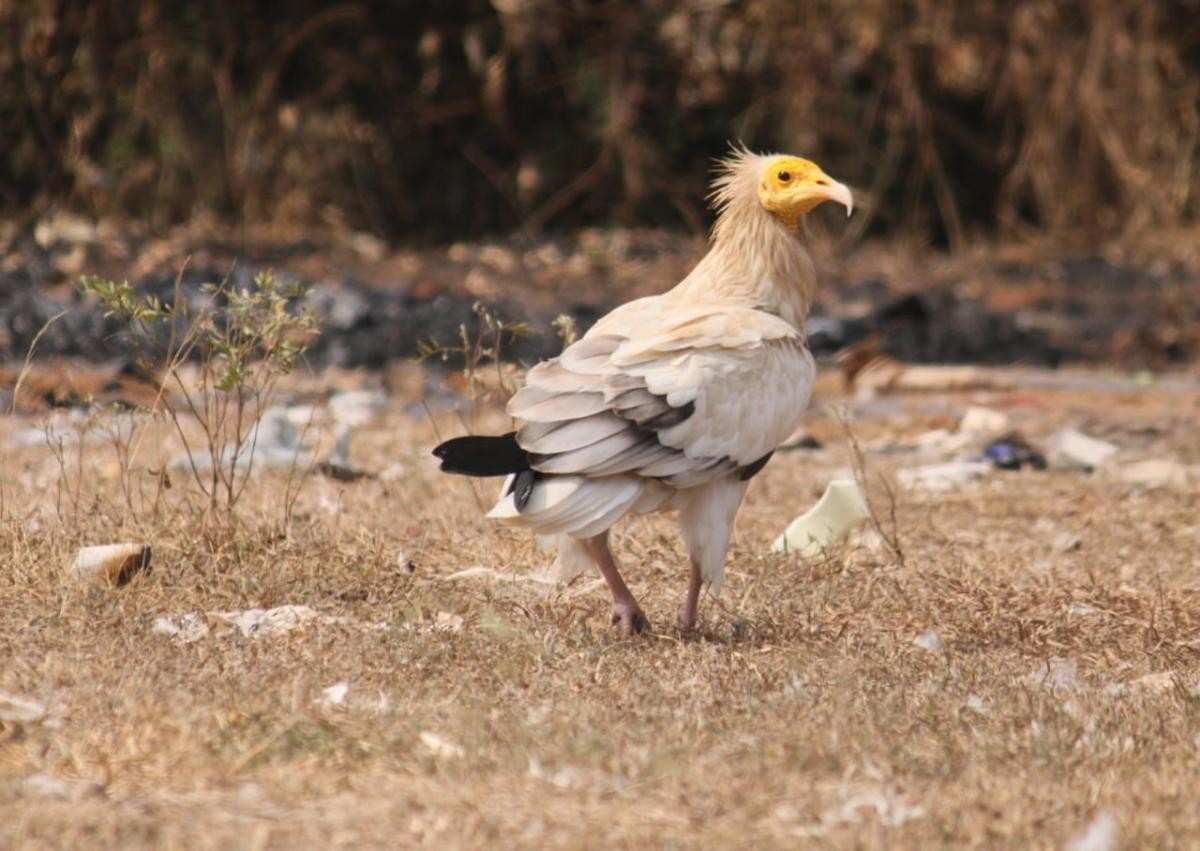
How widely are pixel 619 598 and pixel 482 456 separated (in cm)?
53

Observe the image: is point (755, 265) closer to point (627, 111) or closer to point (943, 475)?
point (943, 475)

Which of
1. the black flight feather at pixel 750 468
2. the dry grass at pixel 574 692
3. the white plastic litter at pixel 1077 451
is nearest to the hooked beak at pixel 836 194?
the black flight feather at pixel 750 468

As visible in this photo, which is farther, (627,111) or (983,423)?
(627,111)

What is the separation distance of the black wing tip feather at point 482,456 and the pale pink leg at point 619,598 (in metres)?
0.34

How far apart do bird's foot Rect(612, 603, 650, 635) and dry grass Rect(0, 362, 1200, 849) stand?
0.23 ft

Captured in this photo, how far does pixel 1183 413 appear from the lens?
9.37 m

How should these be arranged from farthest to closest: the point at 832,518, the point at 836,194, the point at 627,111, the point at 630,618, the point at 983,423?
the point at 627,111, the point at 983,423, the point at 832,518, the point at 836,194, the point at 630,618

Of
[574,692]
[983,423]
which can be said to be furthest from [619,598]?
[983,423]

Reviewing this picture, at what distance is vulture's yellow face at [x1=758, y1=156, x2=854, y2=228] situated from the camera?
5297 mm

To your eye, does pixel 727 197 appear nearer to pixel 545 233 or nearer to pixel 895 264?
pixel 895 264

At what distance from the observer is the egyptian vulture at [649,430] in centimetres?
462

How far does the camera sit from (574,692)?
422cm

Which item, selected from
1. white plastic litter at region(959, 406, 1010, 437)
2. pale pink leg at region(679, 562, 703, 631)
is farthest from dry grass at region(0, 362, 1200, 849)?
white plastic litter at region(959, 406, 1010, 437)

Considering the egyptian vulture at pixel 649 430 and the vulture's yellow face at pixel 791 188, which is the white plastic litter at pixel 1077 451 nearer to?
the vulture's yellow face at pixel 791 188
